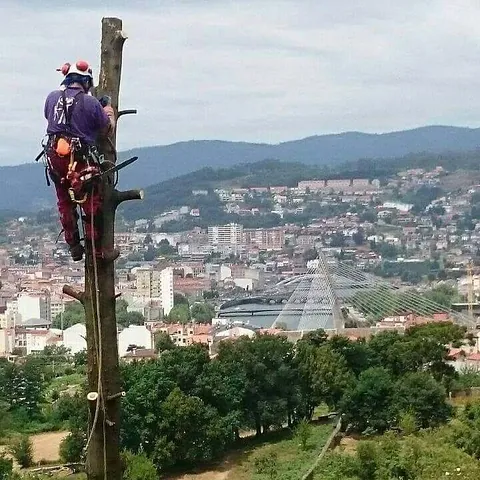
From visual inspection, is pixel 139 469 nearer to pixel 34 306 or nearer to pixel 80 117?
pixel 80 117

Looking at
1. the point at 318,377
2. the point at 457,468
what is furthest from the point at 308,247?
the point at 457,468

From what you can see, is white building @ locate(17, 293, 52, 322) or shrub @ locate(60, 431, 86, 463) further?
white building @ locate(17, 293, 52, 322)

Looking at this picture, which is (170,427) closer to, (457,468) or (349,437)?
(349,437)

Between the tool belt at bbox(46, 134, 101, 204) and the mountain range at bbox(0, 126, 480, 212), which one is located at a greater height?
the mountain range at bbox(0, 126, 480, 212)

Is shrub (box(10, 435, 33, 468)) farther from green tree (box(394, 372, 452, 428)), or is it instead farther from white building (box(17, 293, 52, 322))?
white building (box(17, 293, 52, 322))

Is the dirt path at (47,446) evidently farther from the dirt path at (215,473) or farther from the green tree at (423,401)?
the green tree at (423,401)

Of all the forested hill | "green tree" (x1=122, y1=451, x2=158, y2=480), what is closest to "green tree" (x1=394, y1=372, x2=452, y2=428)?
"green tree" (x1=122, y1=451, x2=158, y2=480)

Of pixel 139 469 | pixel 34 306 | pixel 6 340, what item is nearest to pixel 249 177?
pixel 34 306
